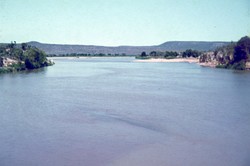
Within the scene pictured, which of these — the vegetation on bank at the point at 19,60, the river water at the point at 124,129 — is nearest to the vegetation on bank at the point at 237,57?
the river water at the point at 124,129

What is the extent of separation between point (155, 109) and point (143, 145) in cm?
520

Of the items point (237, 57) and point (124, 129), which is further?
point (237, 57)

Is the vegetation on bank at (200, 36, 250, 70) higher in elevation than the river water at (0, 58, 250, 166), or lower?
higher

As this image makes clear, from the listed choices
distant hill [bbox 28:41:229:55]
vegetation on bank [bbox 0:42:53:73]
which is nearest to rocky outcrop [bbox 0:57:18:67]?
vegetation on bank [bbox 0:42:53:73]

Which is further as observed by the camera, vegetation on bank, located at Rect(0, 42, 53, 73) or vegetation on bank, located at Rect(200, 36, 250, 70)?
vegetation on bank, located at Rect(200, 36, 250, 70)

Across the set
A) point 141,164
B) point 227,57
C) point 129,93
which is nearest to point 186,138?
point 141,164

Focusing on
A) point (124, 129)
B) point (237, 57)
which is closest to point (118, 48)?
point (237, 57)

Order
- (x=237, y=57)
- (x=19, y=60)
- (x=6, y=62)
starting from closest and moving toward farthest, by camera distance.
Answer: (x=6, y=62), (x=19, y=60), (x=237, y=57)

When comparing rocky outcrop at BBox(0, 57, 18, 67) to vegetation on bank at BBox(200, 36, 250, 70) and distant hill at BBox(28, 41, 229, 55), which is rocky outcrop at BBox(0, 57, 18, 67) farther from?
distant hill at BBox(28, 41, 229, 55)

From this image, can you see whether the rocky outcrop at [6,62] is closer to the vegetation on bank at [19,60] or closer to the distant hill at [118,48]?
the vegetation on bank at [19,60]

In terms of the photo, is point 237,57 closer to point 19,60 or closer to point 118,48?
point 19,60

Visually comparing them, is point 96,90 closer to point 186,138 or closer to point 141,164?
point 186,138

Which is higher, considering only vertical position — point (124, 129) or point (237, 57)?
point (237, 57)

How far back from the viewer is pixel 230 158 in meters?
9.38
